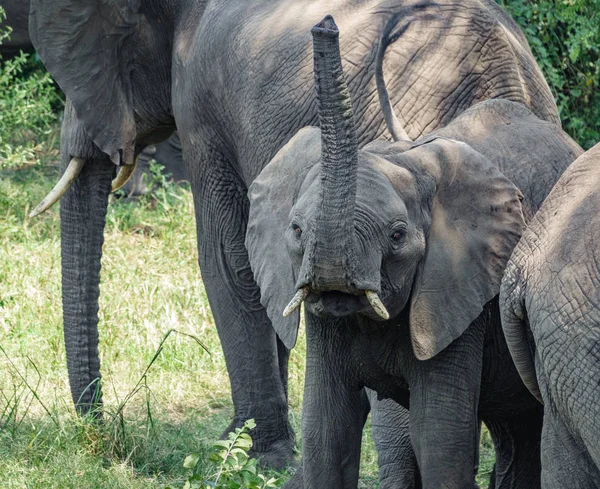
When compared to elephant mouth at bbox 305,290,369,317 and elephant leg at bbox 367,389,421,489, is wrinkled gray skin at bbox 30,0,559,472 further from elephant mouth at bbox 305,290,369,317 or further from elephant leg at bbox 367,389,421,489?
elephant mouth at bbox 305,290,369,317

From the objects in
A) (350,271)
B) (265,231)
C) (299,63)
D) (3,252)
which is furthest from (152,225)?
(350,271)

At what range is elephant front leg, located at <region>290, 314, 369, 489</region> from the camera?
3.52 m

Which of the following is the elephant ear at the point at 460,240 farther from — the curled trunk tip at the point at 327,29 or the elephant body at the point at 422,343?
the curled trunk tip at the point at 327,29

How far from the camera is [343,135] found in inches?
121

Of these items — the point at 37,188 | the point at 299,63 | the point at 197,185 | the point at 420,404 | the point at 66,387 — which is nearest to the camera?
the point at 420,404

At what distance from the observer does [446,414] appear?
3.46m

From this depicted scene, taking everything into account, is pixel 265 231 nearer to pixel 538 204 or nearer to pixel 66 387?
pixel 538 204

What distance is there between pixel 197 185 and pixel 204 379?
1.14 metres

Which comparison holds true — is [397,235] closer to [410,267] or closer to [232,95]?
[410,267]

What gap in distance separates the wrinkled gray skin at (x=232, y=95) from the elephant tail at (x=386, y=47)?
0.04 feet

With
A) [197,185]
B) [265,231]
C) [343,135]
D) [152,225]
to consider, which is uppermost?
[343,135]

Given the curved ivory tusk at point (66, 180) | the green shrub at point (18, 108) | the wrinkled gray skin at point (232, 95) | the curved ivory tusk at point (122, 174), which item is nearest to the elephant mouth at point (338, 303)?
the wrinkled gray skin at point (232, 95)

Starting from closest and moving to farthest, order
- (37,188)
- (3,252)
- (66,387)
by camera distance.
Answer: (66,387), (3,252), (37,188)

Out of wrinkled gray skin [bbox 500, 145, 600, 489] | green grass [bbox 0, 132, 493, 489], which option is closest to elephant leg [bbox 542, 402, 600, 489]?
wrinkled gray skin [bbox 500, 145, 600, 489]
